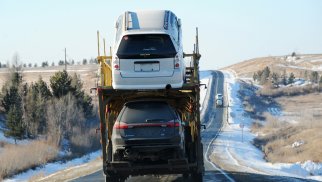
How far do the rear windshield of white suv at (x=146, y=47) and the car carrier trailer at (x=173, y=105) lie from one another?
991 millimetres

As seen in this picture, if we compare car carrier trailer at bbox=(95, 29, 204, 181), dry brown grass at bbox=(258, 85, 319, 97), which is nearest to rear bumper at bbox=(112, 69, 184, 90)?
car carrier trailer at bbox=(95, 29, 204, 181)

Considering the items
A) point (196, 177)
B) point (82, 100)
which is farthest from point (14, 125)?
point (196, 177)

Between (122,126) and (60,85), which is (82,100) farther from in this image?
(122,126)

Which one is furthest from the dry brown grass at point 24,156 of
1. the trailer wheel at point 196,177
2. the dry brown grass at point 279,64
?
the dry brown grass at point 279,64

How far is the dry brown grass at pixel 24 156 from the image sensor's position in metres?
36.0

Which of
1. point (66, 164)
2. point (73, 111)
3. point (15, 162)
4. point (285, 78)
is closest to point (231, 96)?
point (285, 78)

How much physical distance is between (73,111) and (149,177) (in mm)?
44651

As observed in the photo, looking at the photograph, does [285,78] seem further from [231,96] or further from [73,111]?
[73,111]

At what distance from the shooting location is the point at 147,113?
1285 centimetres

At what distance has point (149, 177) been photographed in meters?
18.1

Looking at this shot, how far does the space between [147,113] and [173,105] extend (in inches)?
75.8

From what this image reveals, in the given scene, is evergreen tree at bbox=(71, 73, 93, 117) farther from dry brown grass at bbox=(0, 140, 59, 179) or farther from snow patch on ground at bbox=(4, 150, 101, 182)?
dry brown grass at bbox=(0, 140, 59, 179)

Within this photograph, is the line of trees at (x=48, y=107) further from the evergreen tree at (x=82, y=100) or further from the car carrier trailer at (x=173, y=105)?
the car carrier trailer at (x=173, y=105)


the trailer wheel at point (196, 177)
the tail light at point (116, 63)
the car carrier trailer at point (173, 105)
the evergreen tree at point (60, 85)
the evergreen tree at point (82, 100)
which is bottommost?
the evergreen tree at point (82, 100)
